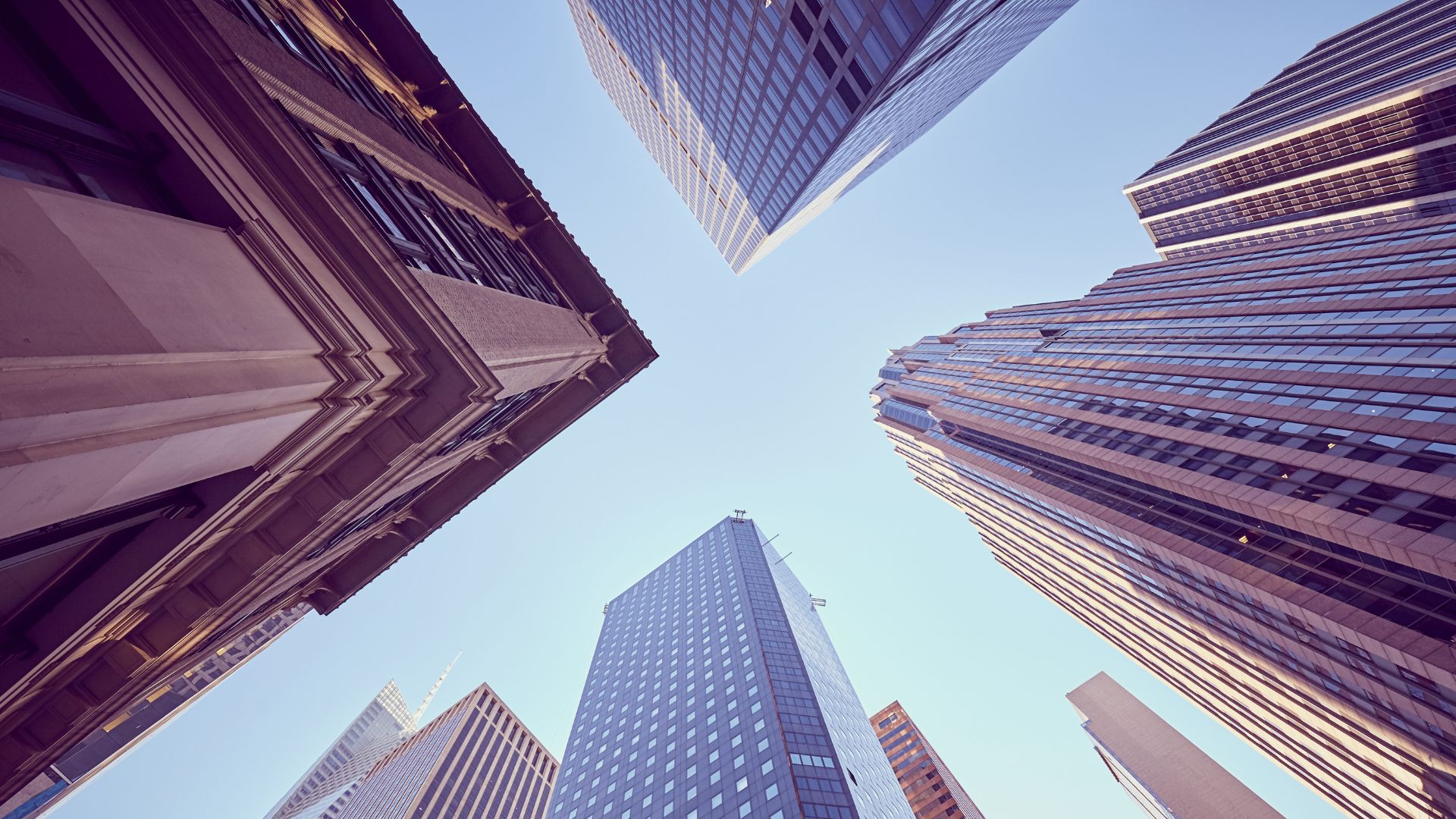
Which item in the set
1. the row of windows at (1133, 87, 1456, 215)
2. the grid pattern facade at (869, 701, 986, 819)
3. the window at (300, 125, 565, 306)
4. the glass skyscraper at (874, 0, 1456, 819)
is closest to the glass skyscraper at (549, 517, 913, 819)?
the grid pattern facade at (869, 701, 986, 819)

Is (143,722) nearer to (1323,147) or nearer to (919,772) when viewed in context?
(919,772)

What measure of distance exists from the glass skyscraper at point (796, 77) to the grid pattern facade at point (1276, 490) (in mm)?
34316

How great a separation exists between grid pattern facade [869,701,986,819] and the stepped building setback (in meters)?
115

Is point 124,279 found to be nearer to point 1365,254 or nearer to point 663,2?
point 663,2

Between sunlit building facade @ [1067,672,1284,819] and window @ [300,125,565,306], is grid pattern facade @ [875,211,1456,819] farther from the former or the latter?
sunlit building facade @ [1067,672,1284,819]

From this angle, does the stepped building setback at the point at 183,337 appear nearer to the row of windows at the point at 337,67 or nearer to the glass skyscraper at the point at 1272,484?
the row of windows at the point at 337,67

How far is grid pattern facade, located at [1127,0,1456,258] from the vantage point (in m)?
82.3

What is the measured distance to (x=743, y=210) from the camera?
88.1 meters

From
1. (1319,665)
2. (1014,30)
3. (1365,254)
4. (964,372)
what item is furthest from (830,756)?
(1014,30)

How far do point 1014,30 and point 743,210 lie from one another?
39.4m

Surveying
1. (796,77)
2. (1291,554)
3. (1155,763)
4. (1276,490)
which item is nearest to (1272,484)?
(1276,490)

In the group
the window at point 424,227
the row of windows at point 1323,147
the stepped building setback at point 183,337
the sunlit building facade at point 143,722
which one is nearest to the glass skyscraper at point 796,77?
the window at point 424,227

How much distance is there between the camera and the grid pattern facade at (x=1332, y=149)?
270 feet

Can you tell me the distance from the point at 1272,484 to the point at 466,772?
121 m
